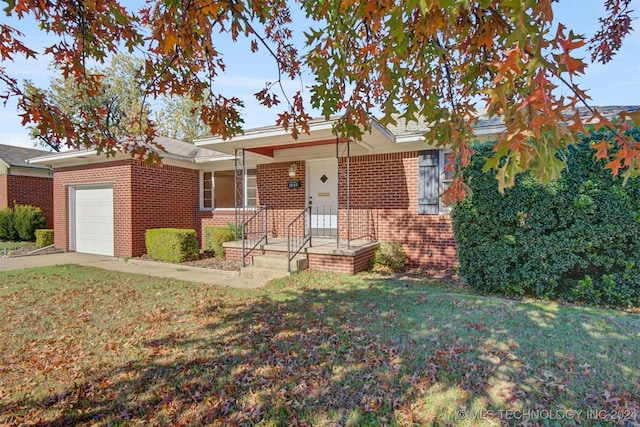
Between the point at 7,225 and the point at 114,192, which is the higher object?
the point at 114,192

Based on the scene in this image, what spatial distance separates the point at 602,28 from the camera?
5504 mm

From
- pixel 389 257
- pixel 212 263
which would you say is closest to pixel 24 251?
pixel 212 263

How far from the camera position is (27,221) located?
13453 mm

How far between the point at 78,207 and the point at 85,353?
385 inches

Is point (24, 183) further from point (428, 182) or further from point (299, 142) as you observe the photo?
point (428, 182)

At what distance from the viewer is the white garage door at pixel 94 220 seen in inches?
412

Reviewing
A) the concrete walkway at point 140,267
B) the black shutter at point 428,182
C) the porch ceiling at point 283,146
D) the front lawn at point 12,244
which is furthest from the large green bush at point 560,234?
the front lawn at point 12,244

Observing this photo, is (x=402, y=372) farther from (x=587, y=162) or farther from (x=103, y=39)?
(x=103, y=39)

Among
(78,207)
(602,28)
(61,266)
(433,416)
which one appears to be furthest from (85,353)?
(78,207)

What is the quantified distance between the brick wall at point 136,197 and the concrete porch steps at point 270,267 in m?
4.52

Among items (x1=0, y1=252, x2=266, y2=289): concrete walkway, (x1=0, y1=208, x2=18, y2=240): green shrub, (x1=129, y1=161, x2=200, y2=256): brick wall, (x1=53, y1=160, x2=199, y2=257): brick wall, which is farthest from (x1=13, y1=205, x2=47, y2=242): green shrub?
(x1=129, y1=161, x2=200, y2=256): brick wall

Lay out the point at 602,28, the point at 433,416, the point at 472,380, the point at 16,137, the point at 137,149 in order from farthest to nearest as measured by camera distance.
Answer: the point at 16,137 → the point at 602,28 → the point at 137,149 → the point at 472,380 → the point at 433,416

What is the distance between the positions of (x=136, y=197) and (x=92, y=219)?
97.4 inches

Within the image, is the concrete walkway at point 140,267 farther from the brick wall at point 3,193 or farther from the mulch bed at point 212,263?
the brick wall at point 3,193
